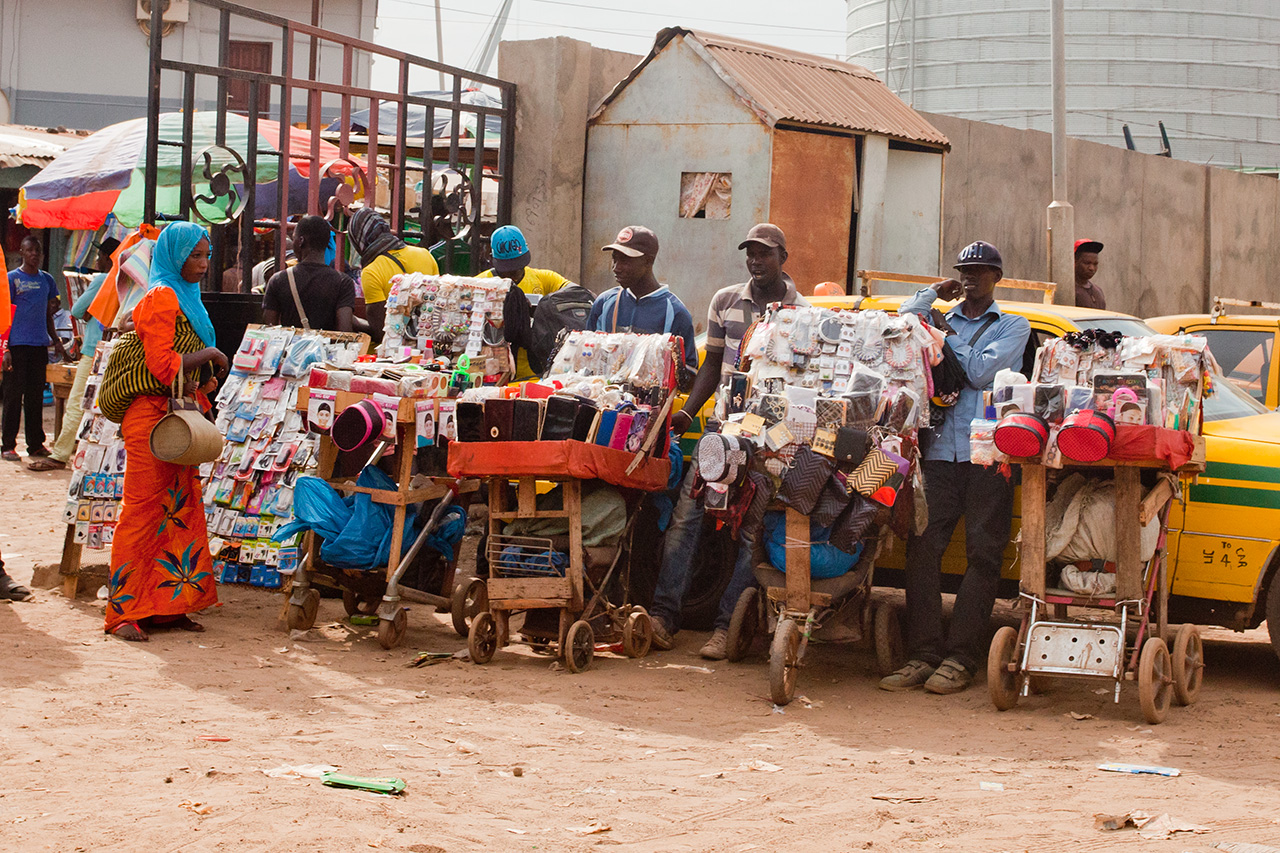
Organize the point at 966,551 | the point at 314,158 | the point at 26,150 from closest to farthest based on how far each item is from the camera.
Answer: the point at 966,551, the point at 314,158, the point at 26,150

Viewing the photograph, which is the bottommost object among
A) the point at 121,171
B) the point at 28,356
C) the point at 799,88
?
the point at 28,356

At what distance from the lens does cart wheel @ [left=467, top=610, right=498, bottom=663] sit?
22.3 feet

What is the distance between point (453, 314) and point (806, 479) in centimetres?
276

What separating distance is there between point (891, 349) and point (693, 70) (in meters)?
6.04

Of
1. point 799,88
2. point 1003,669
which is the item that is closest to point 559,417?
point 1003,669

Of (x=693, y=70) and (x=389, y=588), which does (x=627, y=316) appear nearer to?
(x=389, y=588)

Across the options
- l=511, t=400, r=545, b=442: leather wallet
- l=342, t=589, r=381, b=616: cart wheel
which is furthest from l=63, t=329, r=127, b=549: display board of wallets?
l=511, t=400, r=545, b=442: leather wallet

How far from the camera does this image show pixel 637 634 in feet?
23.2

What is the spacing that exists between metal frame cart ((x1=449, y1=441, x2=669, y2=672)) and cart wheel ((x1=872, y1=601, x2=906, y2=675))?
112 cm

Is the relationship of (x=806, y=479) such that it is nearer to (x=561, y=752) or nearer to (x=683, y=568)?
(x=683, y=568)

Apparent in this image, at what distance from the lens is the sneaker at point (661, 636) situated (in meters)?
7.29

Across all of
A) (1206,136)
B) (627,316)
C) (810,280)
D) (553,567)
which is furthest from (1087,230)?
(1206,136)

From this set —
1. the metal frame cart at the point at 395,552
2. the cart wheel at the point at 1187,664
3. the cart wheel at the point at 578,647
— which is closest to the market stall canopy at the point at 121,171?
the metal frame cart at the point at 395,552

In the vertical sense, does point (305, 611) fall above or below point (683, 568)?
below
